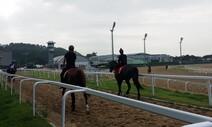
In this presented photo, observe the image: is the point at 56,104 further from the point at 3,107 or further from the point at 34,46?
the point at 34,46

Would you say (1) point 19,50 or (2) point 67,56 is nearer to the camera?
(2) point 67,56

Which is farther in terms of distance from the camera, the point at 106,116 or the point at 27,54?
the point at 27,54

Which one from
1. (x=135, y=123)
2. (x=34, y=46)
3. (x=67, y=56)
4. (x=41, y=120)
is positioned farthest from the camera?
(x=34, y=46)

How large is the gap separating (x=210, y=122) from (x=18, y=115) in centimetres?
692

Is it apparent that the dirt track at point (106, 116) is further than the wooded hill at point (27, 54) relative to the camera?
No

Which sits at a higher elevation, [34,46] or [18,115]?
[34,46]

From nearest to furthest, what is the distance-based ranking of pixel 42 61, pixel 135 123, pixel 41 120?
pixel 135 123 → pixel 41 120 → pixel 42 61

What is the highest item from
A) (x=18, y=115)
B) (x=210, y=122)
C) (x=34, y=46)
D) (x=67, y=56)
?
(x=34, y=46)

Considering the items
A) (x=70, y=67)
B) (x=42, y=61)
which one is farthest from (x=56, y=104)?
(x=42, y=61)

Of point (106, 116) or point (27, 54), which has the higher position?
point (27, 54)

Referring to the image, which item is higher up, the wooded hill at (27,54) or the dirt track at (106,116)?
the wooded hill at (27,54)

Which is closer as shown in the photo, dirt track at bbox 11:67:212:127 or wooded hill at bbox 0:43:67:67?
dirt track at bbox 11:67:212:127

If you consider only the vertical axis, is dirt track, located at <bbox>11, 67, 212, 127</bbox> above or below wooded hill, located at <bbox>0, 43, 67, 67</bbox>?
below

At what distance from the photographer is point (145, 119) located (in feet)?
22.4
